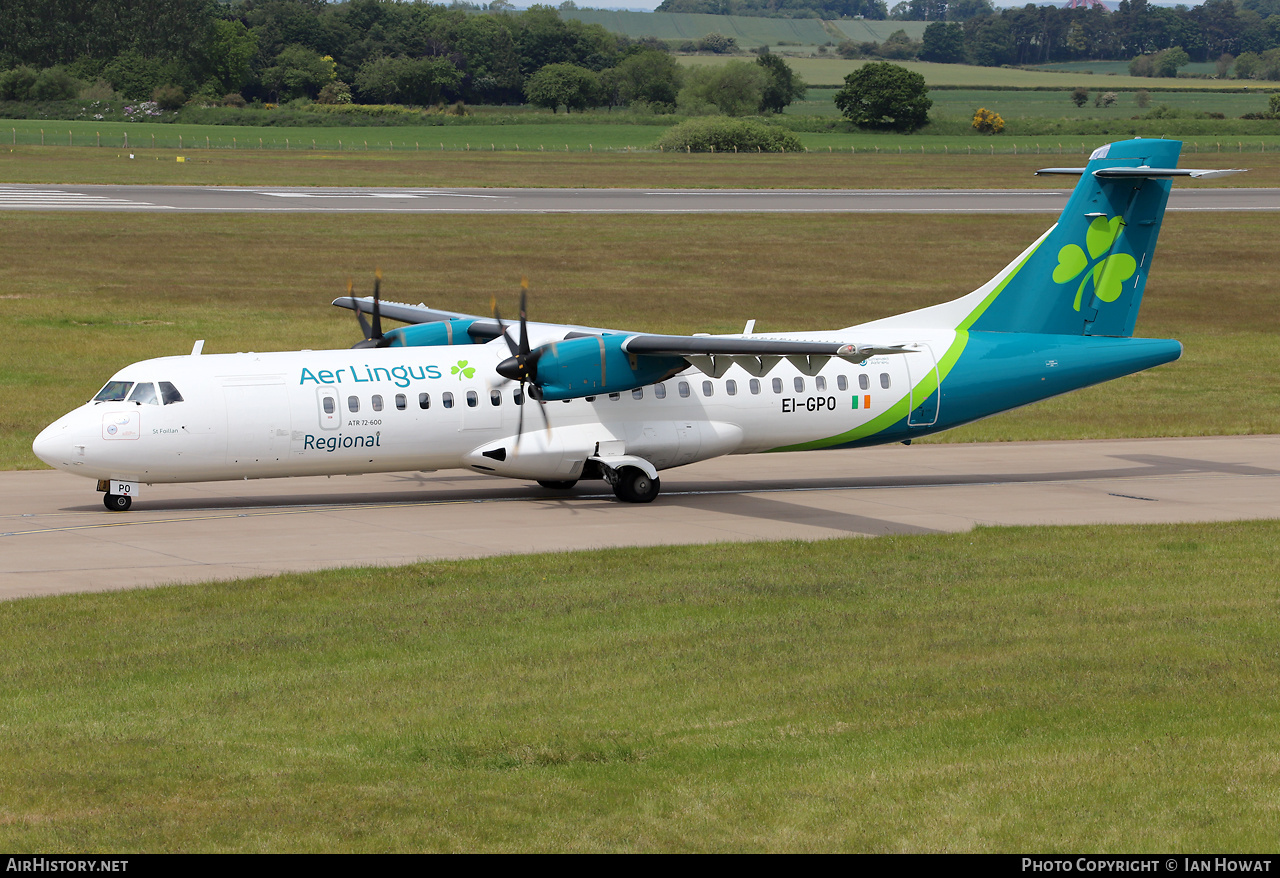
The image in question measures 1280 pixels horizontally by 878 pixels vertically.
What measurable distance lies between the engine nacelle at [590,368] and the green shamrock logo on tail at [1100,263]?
9391 mm

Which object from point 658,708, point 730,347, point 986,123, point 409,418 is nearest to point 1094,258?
point 730,347

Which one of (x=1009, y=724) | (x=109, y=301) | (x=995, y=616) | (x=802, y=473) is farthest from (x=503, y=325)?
(x=109, y=301)

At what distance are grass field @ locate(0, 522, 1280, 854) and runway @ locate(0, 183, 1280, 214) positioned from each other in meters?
60.0

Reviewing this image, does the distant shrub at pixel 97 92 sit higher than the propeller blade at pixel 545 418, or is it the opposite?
the distant shrub at pixel 97 92

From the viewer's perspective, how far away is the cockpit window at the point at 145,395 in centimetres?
2428

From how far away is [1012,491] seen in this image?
28.1 metres

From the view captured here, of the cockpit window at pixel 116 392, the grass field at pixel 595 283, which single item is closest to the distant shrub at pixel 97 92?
the grass field at pixel 595 283

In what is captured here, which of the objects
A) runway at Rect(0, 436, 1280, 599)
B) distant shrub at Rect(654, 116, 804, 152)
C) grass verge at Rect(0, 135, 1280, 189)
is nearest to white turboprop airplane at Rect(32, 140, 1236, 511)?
runway at Rect(0, 436, 1280, 599)

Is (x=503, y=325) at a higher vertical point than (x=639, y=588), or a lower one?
higher

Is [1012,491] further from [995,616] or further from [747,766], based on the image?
[747,766]

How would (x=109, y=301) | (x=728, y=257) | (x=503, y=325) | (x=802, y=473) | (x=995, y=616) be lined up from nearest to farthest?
(x=995, y=616) → (x=503, y=325) → (x=802, y=473) → (x=109, y=301) → (x=728, y=257)

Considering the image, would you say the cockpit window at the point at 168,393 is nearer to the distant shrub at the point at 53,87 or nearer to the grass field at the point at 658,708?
the grass field at the point at 658,708

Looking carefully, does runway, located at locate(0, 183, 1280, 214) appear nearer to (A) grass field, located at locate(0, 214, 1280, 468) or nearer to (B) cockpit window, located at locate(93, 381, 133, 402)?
(A) grass field, located at locate(0, 214, 1280, 468)

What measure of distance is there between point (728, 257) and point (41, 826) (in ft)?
190
